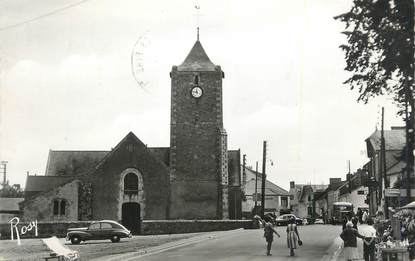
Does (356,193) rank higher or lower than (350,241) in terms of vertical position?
higher

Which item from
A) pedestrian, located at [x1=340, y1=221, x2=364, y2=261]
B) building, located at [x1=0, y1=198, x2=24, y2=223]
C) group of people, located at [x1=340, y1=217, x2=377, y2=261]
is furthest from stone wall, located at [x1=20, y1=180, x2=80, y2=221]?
pedestrian, located at [x1=340, y1=221, x2=364, y2=261]

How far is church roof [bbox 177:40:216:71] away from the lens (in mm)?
57312

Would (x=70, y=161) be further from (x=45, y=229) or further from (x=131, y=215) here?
(x=45, y=229)

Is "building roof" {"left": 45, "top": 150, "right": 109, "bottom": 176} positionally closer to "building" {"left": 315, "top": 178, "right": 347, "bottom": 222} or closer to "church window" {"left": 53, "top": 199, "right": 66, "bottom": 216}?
"church window" {"left": 53, "top": 199, "right": 66, "bottom": 216}

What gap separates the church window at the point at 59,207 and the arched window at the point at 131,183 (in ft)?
18.6

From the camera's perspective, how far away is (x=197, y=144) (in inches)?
2202

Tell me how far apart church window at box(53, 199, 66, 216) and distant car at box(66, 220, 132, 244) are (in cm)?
1574

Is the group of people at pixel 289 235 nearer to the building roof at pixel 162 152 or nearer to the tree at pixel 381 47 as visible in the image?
the tree at pixel 381 47

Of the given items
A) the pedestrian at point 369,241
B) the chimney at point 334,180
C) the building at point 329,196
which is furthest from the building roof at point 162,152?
the chimney at point 334,180

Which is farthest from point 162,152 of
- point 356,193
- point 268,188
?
point 268,188

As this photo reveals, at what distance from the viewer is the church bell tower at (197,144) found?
5372cm

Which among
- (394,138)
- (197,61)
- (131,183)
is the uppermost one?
(197,61)

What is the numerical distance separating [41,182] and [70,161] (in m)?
5.22

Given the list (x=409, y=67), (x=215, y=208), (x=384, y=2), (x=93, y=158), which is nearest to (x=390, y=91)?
(x=409, y=67)
